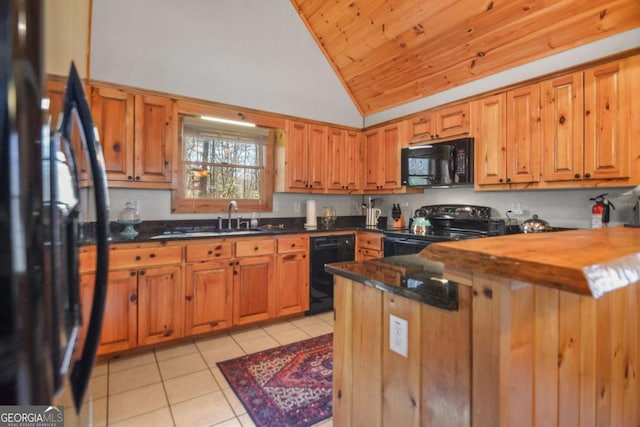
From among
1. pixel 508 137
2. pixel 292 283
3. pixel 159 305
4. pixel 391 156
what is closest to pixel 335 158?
pixel 391 156

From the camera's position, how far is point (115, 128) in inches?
107

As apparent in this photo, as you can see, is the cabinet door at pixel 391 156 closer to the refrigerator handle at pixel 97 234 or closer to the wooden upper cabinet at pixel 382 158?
the wooden upper cabinet at pixel 382 158

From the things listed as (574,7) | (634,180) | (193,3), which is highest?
(193,3)

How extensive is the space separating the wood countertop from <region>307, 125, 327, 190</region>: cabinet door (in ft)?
10.3

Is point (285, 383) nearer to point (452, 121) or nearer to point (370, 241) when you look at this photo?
point (370, 241)

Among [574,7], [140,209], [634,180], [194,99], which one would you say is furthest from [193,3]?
[634,180]

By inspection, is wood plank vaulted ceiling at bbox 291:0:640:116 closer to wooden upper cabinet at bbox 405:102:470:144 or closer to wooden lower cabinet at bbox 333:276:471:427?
wooden upper cabinet at bbox 405:102:470:144

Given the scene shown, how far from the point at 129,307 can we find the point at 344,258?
2221 millimetres

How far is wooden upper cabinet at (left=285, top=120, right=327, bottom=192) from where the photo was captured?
3721 mm

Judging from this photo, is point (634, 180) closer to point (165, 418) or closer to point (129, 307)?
point (165, 418)

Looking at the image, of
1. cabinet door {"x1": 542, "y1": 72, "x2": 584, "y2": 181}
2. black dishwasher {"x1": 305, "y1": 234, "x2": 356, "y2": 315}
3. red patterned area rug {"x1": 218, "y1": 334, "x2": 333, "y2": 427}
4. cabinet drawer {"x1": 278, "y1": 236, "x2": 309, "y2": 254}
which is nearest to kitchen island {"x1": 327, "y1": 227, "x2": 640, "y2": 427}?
red patterned area rug {"x1": 218, "y1": 334, "x2": 333, "y2": 427}

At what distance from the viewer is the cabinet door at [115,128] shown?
8.74ft

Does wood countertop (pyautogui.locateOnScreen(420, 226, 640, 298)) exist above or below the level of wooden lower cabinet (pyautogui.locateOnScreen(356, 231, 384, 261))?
above

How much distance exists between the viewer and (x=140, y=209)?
306cm
